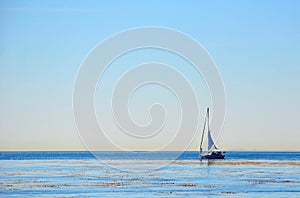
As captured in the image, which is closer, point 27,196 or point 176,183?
point 27,196

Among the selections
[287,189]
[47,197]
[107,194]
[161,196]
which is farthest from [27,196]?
[287,189]

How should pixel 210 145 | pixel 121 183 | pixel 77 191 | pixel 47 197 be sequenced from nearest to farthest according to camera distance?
pixel 47 197, pixel 77 191, pixel 121 183, pixel 210 145

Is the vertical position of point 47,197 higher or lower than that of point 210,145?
lower

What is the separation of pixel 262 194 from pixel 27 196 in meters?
15.1

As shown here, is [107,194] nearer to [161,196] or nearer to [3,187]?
[161,196]

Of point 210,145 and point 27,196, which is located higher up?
point 210,145

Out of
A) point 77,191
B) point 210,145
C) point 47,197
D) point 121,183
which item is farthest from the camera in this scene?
point 210,145

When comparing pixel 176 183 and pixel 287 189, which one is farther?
pixel 176 183

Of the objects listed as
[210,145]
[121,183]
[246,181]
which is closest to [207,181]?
[246,181]

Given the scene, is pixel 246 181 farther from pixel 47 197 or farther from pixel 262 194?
pixel 47 197

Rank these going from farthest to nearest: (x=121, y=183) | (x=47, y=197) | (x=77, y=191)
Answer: (x=121, y=183), (x=77, y=191), (x=47, y=197)

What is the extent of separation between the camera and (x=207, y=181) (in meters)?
62.1

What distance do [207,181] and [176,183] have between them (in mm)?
4302

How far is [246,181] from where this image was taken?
61.0 metres
